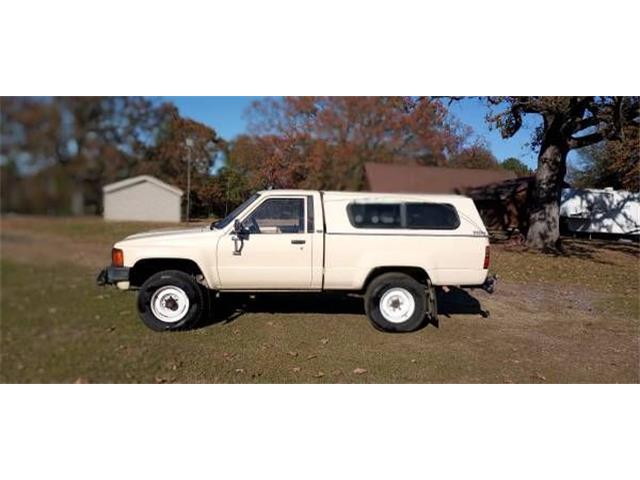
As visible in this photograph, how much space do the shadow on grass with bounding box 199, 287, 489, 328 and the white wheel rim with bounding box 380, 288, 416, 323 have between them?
311 millimetres

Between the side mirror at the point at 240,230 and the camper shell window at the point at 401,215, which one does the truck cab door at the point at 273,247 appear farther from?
the camper shell window at the point at 401,215

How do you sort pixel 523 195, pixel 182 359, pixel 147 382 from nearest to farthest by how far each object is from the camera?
pixel 147 382 → pixel 182 359 → pixel 523 195

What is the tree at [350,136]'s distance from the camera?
2.94m

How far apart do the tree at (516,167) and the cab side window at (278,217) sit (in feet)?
6.63

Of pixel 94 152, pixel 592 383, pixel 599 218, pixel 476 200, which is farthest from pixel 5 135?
pixel 599 218

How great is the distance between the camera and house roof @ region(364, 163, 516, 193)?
2979 millimetres

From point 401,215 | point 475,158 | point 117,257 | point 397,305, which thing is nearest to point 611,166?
point 475,158

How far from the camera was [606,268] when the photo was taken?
14.1 feet

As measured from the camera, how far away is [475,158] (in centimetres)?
322

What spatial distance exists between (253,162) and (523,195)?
2863mm

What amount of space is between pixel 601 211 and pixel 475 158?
2.15m

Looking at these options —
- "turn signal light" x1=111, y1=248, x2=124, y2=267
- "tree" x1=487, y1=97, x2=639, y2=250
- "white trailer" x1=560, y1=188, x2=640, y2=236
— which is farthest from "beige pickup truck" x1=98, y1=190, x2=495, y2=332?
"white trailer" x1=560, y1=188, x2=640, y2=236

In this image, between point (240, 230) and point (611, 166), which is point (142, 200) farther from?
point (611, 166)

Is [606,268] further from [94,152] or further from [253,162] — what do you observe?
[94,152]
